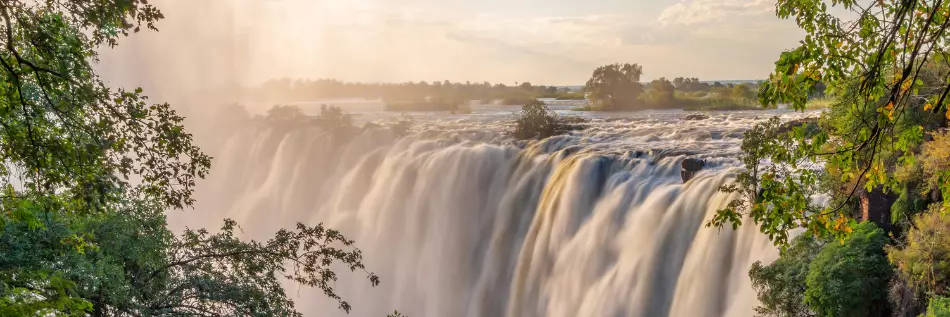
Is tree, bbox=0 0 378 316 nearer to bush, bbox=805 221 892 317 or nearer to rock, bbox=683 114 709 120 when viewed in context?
bush, bbox=805 221 892 317

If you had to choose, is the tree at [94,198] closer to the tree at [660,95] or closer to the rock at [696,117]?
the rock at [696,117]

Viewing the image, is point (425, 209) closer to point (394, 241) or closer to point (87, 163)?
point (394, 241)

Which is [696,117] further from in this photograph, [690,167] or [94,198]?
[94,198]

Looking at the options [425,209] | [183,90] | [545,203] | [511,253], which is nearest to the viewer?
[545,203]

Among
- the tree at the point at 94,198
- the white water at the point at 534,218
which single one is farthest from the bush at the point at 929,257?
the tree at the point at 94,198

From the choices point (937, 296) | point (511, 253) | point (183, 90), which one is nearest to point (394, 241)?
point (511, 253)

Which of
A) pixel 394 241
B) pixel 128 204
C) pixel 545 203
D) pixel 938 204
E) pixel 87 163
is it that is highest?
pixel 87 163
